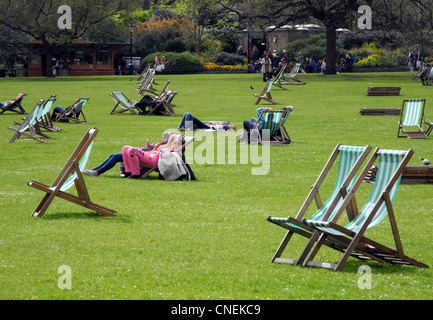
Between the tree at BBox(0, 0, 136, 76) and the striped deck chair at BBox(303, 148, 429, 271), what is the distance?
4531cm

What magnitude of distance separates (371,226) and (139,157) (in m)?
6.46

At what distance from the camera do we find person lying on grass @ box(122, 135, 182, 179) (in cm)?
1230

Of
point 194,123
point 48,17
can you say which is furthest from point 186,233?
point 48,17

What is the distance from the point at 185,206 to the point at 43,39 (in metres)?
44.1

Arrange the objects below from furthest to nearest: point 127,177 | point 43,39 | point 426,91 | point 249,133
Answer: point 43,39 → point 426,91 → point 249,133 → point 127,177

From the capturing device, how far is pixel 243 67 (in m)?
58.2

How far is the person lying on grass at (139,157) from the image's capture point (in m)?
12.3

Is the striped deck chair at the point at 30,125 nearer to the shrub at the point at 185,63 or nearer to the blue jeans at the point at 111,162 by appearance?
the blue jeans at the point at 111,162

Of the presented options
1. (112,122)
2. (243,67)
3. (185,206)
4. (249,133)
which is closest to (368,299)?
(185,206)

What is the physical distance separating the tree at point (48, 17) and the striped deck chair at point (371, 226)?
45.3 meters

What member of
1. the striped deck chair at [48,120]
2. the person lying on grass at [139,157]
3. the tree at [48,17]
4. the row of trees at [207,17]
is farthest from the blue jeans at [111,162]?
the tree at [48,17]

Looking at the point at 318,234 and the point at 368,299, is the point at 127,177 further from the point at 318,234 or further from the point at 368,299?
the point at 368,299

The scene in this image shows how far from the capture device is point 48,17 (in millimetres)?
50219

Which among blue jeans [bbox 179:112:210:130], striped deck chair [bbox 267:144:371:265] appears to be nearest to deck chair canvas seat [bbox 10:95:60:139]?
blue jeans [bbox 179:112:210:130]
